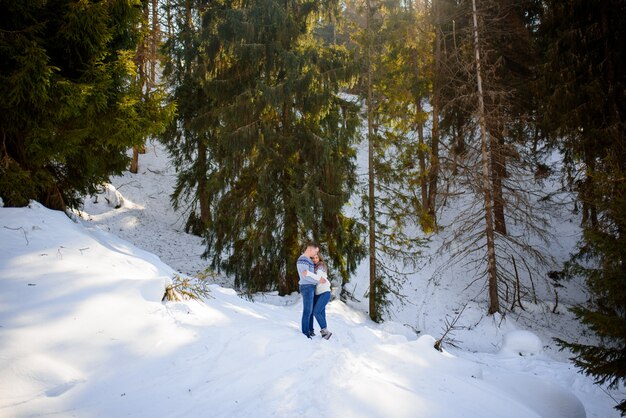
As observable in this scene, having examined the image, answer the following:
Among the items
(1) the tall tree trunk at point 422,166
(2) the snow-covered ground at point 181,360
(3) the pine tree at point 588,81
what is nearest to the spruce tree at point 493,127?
(1) the tall tree trunk at point 422,166

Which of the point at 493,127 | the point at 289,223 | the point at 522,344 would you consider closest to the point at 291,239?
the point at 289,223

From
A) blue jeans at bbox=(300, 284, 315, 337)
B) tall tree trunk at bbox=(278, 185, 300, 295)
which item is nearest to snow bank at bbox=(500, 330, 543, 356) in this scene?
tall tree trunk at bbox=(278, 185, 300, 295)

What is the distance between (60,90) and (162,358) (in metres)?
4.84

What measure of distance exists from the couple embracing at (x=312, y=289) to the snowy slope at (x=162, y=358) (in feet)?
0.86

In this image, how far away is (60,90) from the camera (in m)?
5.70

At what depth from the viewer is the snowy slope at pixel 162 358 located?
3.26m

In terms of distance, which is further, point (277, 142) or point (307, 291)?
point (277, 142)

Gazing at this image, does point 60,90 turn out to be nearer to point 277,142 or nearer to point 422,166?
point 277,142

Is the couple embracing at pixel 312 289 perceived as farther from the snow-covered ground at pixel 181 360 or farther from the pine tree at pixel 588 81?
Answer: the pine tree at pixel 588 81

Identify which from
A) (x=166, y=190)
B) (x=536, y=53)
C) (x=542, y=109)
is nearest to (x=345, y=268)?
(x=542, y=109)

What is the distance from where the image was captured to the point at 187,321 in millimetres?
4707

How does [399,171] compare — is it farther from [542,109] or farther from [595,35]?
[595,35]

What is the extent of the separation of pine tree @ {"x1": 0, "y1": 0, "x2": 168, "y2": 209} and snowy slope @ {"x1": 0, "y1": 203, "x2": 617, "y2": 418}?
1.27 m

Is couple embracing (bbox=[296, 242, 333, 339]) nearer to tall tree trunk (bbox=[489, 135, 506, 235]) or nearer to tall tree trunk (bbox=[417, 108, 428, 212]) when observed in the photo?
tall tree trunk (bbox=[489, 135, 506, 235])
